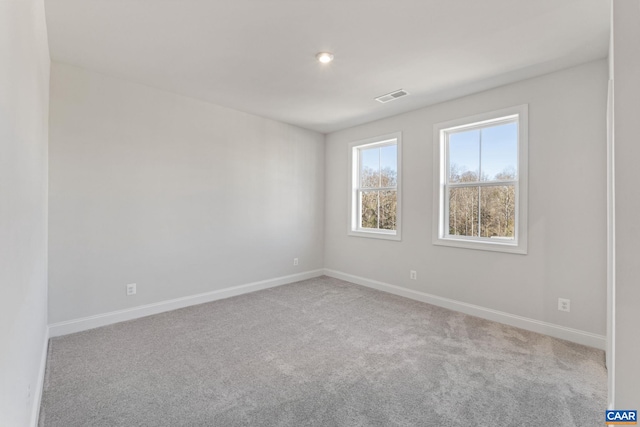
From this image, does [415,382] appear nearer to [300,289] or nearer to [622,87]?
[622,87]

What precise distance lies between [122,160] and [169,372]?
2.26 metres

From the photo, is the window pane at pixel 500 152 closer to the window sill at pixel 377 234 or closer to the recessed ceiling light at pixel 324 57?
the window sill at pixel 377 234

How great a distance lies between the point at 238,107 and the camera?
4035mm

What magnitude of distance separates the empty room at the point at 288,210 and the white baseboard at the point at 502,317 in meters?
0.02

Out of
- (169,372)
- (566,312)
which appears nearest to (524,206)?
(566,312)

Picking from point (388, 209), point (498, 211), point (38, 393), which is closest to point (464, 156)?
point (498, 211)

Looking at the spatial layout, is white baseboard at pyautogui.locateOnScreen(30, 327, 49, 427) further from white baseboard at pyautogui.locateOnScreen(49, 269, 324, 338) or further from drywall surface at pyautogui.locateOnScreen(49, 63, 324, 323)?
drywall surface at pyautogui.locateOnScreen(49, 63, 324, 323)

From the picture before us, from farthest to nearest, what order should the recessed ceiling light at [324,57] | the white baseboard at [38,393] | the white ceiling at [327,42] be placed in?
the recessed ceiling light at [324,57] → the white ceiling at [327,42] → the white baseboard at [38,393]

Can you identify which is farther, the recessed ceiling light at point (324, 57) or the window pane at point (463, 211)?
the window pane at point (463, 211)

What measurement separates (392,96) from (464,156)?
1174mm

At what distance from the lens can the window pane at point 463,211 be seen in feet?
11.9

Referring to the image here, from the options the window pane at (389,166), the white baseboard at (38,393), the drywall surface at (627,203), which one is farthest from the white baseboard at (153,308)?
the drywall surface at (627,203)

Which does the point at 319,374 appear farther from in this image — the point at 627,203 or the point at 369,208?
the point at 369,208

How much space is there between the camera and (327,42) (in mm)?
2447
